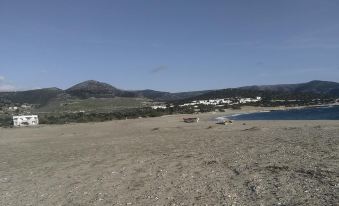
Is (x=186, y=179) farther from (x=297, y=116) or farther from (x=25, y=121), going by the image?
(x=25, y=121)

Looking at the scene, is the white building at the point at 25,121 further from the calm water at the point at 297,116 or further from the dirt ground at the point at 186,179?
the dirt ground at the point at 186,179

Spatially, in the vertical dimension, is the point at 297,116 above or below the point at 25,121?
below

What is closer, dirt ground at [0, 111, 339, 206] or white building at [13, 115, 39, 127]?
dirt ground at [0, 111, 339, 206]

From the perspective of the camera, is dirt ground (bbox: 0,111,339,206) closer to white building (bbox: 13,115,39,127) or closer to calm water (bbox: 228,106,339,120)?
calm water (bbox: 228,106,339,120)

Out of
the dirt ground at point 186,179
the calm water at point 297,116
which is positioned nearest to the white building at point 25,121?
the calm water at point 297,116

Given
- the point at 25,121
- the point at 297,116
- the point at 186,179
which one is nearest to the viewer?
the point at 186,179

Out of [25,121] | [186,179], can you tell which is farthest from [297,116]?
[186,179]

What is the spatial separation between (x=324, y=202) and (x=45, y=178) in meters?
10.2

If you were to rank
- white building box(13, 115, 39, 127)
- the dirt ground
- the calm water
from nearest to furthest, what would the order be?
the dirt ground → the calm water → white building box(13, 115, 39, 127)

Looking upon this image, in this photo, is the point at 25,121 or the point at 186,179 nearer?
the point at 186,179

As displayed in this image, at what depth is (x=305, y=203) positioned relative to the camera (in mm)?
9906

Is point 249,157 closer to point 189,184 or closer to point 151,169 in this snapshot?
point 151,169

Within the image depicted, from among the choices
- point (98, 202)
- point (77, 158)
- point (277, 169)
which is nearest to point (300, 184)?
point (277, 169)

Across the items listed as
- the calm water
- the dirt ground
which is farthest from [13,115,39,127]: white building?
the dirt ground
